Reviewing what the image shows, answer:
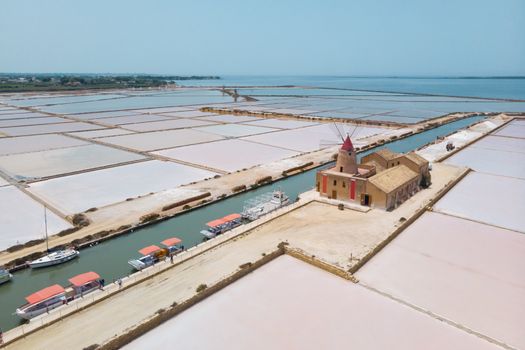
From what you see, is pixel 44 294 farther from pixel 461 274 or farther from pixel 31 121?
pixel 31 121

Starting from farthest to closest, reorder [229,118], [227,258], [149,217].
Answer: [229,118] < [149,217] < [227,258]

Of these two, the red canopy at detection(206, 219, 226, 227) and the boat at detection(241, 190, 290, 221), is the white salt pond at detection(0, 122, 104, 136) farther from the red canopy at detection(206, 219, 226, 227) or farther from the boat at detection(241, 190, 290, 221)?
the red canopy at detection(206, 219, 226, 227)

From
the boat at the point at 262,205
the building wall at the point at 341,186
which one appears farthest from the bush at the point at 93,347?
the building wall at the point at 341,186

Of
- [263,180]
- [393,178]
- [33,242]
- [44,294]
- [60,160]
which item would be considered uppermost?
[393,178]

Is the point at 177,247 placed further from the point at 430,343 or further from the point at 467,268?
the point at 467,268

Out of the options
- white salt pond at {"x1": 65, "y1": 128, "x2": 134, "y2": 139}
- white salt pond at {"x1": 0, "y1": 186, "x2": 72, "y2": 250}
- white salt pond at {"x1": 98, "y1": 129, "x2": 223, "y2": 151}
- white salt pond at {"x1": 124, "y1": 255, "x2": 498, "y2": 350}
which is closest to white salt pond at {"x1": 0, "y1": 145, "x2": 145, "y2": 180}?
white salt pond at {"x1": 98, "y1": 129, "x2": 223, "y2": 151}

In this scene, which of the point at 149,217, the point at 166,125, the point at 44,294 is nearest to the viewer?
the point at 44,294

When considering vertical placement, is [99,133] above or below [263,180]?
above

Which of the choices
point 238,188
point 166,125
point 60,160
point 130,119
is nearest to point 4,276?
point 238,188
